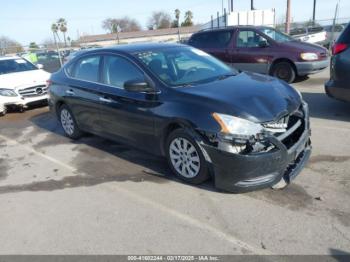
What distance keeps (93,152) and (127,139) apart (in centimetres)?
98

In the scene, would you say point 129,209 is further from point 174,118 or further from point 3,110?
point 3,110

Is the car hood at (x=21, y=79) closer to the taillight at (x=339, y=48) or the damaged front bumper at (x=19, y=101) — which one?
the damaged front bumper at (x=19, y=101)

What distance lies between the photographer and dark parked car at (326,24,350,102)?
6.24 m

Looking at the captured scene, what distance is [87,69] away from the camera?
5.90 m

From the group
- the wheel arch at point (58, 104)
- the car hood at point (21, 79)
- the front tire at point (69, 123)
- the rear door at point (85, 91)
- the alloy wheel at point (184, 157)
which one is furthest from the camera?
the car hood at point (21, 79)

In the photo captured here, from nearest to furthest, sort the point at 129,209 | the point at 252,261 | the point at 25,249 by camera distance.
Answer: the point at 252,261
the point at 25,249
the point at 129,209

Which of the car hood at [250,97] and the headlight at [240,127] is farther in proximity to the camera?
the car hood at [250,97]

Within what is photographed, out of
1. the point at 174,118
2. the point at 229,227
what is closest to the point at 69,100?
the point at 174,118

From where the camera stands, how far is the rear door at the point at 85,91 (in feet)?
18.4

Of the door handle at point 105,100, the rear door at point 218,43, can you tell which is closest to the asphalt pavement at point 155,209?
the door handle at point 105,100

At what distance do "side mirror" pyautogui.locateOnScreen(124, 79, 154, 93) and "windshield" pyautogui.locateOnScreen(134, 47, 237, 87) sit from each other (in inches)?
8.1

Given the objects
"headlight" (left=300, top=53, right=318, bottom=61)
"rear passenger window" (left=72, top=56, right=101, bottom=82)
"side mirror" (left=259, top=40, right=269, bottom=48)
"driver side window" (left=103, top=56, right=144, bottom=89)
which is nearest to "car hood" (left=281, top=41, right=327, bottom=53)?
"headlight" (left=300, top=53, right=318, bottom=61)

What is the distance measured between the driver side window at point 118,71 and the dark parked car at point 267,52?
20.0ft

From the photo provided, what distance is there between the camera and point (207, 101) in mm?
4051
